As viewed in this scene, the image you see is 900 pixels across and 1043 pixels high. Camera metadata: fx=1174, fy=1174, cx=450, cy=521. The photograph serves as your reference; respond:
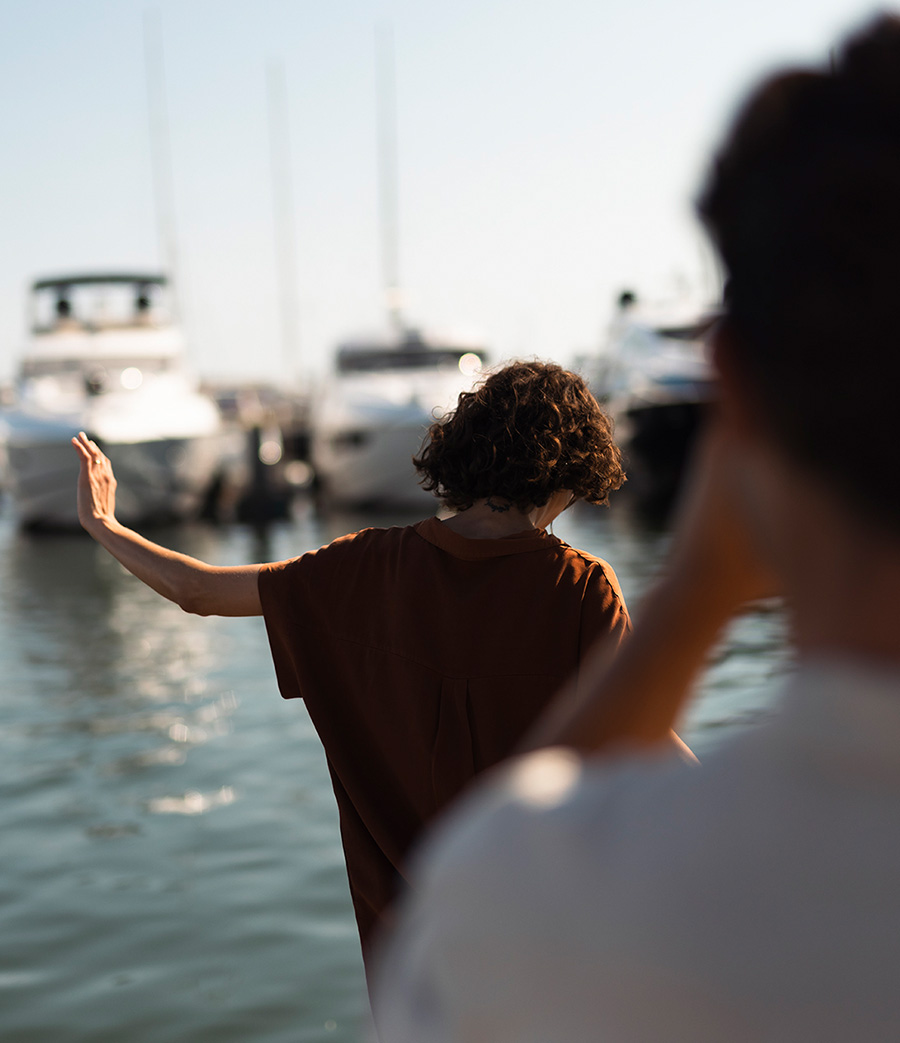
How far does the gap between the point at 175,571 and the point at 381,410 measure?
18.9 metres

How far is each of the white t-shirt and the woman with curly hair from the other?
1250mm

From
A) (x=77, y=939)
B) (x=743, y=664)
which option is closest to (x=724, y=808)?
(x=77, y=939)

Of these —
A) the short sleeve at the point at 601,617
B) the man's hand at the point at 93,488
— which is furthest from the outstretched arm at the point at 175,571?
the short sleeve at the point at 601,617

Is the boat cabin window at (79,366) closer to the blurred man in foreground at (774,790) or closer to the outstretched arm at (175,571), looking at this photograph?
the outstretched arm at (175,571)

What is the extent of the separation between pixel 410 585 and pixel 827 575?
53.3 inches

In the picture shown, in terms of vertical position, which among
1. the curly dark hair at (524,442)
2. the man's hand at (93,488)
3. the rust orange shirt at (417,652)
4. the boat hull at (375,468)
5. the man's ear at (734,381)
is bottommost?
the boat hull at (375,468)

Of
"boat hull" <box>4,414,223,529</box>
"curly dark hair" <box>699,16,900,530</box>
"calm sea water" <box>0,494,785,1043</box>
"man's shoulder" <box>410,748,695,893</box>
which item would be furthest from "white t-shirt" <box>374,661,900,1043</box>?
"boat hull" <box>4,414,223,529</box>

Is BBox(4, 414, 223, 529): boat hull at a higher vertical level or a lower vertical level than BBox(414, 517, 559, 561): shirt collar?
lower

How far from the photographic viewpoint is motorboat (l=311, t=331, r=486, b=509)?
21.0m

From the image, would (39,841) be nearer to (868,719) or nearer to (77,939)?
(77,939)

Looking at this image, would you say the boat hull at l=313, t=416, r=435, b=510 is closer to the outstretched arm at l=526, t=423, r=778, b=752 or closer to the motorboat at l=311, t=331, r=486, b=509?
the motorboat at l=311, t=331, r=486, b=509

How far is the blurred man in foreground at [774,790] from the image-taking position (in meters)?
0.61

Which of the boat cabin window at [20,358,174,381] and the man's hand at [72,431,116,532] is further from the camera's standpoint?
the boat cabin window at [20,358,174,381]

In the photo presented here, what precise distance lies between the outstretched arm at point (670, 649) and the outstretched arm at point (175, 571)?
1337 mm
